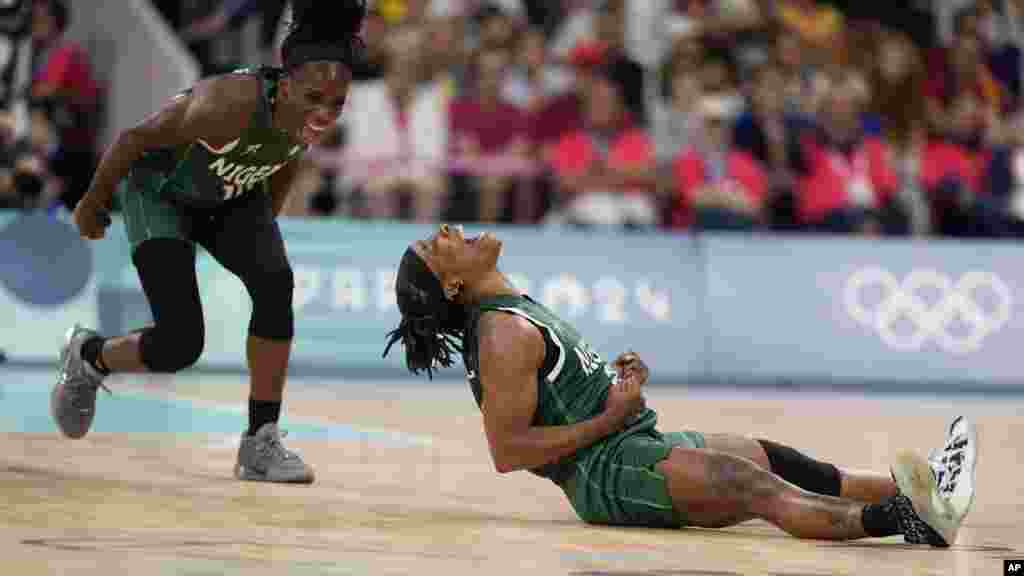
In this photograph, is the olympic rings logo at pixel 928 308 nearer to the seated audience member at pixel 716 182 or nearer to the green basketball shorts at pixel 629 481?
the seated audience member at pixel 716 182

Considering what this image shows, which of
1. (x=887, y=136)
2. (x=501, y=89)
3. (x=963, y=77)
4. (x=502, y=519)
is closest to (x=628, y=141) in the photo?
(x=501, y=89)

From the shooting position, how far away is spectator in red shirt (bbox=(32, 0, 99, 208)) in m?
16.4

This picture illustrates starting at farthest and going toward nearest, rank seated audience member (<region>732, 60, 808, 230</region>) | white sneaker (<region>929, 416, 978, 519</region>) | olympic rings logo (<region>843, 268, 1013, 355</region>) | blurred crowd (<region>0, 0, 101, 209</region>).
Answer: seated audience member (<region>732, 60, 808, 230</region>) < olympic rings logo (<region>843, 268, 1013, 355</region>) < blurred crowd (<region>0, 0, 101, 209</region>) < white sneaker (<region>929, 416, 978, 519</region>)

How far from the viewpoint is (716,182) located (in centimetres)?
1678

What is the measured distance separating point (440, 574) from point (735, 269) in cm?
1077

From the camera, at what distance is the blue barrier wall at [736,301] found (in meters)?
15.7

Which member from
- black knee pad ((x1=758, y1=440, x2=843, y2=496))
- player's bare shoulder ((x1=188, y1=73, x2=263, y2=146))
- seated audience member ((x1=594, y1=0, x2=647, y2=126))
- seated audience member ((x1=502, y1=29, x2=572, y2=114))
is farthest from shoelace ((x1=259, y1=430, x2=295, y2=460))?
seated audience member ((x1=594, y1=0, x2=647, y2=126))

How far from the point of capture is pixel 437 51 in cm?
1709

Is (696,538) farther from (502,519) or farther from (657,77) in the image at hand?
(657,77)

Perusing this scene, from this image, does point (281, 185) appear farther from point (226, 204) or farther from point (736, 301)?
point (736, 301)

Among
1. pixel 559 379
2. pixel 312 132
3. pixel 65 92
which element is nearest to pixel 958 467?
pixel 559 379

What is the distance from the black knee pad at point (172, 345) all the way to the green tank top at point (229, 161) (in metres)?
0.56

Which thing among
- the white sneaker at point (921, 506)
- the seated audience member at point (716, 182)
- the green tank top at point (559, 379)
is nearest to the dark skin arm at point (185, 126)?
the green tank top at point (559, 379)

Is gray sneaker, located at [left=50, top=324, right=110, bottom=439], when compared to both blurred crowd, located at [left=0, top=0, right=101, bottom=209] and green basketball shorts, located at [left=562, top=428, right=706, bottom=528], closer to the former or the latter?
green basketball shorts, located at [left=562, top=428, right=706, bottom=528]
